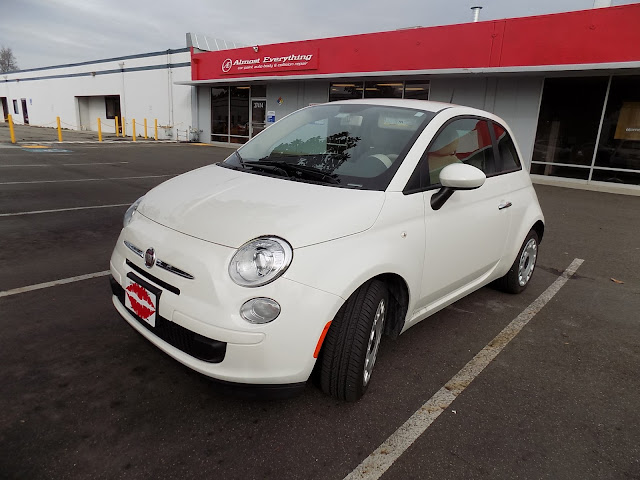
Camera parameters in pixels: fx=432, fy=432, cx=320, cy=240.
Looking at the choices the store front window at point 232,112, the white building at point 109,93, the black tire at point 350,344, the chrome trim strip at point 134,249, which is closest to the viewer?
the black tire at point 350,344

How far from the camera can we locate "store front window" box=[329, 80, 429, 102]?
15.7m

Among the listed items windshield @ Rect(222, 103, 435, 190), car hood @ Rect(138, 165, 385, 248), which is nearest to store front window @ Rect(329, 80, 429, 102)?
windshield @ Rect(222, 103, 435, 190)

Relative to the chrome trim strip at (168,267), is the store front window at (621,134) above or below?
above

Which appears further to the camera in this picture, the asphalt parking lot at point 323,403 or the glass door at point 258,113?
the glass door at point 258,113

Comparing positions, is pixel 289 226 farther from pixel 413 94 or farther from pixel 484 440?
pixel 413 94

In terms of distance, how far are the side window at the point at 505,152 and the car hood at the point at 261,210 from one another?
1.81m

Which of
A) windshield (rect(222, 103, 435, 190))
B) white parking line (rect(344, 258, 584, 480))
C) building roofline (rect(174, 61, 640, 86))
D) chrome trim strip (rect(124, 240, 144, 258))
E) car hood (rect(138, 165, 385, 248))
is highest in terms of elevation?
building roofline (rect(174, 61, 640, 86))

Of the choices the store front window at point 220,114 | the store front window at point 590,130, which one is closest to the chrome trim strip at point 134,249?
the store front window at point 590,130

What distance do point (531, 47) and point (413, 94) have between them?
14.7ft

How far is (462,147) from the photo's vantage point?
3.21 meters

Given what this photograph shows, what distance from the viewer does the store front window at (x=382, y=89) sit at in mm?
15734

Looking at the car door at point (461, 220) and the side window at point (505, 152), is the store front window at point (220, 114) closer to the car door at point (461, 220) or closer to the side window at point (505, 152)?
the side window at point (505, 152)

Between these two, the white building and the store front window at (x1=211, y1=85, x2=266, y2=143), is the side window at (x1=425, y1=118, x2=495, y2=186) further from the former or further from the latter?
the white building

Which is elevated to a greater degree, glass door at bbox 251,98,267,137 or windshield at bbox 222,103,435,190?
glass door at bbox 251,98,267,137
